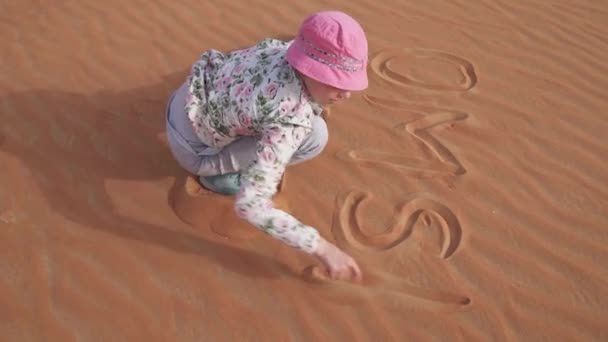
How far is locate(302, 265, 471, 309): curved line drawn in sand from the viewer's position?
235cm

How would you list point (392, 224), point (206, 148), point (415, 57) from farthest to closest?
point (415, 57) → point (392, 224) → point (206, 148)

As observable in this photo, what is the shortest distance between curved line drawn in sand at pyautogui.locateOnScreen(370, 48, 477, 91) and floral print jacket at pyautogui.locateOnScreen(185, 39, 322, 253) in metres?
1.49

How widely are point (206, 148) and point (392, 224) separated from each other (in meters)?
1.01

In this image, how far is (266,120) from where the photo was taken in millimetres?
2053

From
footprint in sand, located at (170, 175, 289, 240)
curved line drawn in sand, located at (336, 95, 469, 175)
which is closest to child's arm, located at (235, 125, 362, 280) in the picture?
footprint in sand, located at (170, 175, 289, 240)

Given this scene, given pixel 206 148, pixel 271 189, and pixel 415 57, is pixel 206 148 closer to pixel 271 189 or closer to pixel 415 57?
pixel 271 189

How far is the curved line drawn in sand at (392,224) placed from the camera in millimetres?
2584

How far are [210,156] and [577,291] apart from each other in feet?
5.97

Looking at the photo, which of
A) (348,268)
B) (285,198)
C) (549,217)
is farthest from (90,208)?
(549,217)

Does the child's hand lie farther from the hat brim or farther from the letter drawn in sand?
the letter drawn in sand

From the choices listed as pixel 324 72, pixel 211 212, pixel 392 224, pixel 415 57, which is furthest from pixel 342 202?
pixel 415 57

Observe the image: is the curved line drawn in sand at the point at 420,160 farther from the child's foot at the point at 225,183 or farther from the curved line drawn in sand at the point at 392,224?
the child's foot at the point at 225,183

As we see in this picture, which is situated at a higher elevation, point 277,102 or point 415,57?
point 277,102

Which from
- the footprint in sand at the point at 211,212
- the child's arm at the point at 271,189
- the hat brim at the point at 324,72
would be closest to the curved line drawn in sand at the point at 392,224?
the footprint in sand at the point at 211,212
